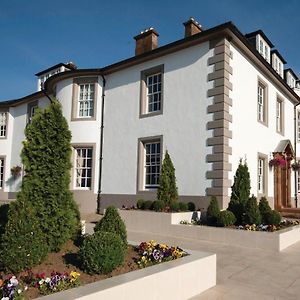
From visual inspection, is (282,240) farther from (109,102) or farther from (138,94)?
(109,102)

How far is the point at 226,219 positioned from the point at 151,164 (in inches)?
218

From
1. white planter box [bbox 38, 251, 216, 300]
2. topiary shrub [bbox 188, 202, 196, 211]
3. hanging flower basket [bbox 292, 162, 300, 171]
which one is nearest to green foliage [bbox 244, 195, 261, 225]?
topiary shrub [bbox 188, 202, 196, 211]

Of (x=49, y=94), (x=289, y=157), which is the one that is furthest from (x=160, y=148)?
(x=49, y=94)

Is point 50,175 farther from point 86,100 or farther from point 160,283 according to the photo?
point 86,100

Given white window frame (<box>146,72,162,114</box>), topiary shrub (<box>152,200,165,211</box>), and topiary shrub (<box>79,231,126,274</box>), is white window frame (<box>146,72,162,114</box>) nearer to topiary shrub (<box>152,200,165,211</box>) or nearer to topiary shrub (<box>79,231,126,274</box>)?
topiary shrub (<box>152,200,165,211</box>)

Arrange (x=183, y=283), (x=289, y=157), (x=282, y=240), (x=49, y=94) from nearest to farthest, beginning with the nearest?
1. (x=183, y=283)
2. (x=282, y=240)
3. (x=289, y=157)
4. (x=49, y=94)

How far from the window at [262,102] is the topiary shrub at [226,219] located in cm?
714

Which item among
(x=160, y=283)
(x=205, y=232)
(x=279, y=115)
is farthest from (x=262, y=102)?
(x=160, y=283)

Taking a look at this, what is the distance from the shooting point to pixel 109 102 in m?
17.5

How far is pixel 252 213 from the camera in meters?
10.7

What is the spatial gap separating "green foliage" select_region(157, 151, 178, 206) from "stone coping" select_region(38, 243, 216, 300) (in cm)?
678

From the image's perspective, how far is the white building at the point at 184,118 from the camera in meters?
13.5

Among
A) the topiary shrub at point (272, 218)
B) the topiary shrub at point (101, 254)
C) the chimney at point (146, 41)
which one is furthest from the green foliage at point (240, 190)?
the chimney at point (146, 41)

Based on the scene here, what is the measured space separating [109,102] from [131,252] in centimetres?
1196
